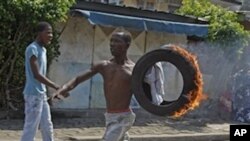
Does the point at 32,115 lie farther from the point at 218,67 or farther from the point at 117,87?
the point at 218,67

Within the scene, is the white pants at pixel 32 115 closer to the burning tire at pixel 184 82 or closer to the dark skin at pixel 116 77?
the dark skin at pixel 116 77

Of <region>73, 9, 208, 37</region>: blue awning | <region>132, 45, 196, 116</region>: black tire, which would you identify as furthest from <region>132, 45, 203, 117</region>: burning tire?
<region>73, 9, 208, 37</region>: blue awning

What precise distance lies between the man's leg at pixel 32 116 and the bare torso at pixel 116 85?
4.97 feet

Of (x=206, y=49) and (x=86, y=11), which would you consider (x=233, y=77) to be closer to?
(x=206, y=49)

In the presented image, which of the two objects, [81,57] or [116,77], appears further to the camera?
[81,57]

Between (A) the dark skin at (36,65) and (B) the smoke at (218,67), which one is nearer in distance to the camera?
(A) the dark skin at (36,65)

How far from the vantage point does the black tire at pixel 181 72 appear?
557 cm

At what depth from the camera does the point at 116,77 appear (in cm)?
554

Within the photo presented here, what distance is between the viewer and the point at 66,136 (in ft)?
31.4

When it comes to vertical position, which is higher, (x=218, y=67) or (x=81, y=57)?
(x=81, y=57)

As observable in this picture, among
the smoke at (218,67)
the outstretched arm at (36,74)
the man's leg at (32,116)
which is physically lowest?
the smoke at (218,67)

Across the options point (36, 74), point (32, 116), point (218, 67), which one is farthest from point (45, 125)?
point (218, 67)

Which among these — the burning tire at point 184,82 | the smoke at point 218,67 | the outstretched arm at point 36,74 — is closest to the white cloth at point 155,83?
the burning tire at point 184,82

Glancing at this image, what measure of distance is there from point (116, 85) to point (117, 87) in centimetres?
2
